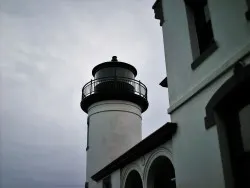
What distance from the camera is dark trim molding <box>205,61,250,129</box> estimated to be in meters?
5.41

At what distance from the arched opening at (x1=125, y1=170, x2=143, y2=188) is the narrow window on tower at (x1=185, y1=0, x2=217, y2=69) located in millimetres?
4985

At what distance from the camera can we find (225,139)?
5926 mm

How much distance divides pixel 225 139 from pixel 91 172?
10292 mm

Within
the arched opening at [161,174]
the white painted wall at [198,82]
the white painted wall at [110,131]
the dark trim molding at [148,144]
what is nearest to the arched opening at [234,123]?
the white painted wall at [198,82]

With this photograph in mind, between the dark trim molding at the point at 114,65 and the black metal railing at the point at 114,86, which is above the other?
the dark trim molding at the point at 114,65

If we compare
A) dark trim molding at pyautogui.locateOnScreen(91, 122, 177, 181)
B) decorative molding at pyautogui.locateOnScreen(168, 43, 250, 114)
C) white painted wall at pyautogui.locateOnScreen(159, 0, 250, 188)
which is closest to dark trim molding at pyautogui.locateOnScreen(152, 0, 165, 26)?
white painted wall at pyautogui.locateOnScreen(159, 0, 250, 188)

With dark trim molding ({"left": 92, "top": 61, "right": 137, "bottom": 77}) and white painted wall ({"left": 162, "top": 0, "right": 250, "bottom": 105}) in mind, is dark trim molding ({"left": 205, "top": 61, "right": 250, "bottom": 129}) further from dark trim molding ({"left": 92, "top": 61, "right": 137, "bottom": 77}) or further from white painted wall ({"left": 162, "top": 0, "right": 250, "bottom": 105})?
dark trim molding ({"left": 92, "top": 61, "right": 137, "bottom": 77})

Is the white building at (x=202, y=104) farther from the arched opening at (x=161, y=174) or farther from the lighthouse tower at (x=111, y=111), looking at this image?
the lighthouse tower at (x=111, y=111)

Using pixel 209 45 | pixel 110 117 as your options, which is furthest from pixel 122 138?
pixel 209 45

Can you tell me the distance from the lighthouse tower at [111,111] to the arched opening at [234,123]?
9.45 m

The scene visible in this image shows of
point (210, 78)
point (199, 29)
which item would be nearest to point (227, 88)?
point (210, 78)

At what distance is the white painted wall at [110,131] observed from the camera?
591 inches

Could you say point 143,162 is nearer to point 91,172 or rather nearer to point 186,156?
point 186,156

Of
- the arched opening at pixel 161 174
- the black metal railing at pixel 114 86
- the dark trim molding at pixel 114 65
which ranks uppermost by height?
the dark trim molding at pixel 114 65
